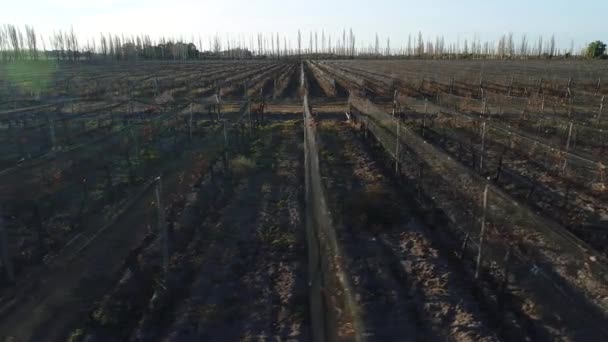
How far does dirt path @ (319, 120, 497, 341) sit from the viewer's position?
5484 millimetres

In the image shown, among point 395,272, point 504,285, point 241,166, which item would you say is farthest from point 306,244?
point 241,166

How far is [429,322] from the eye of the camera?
5.58m

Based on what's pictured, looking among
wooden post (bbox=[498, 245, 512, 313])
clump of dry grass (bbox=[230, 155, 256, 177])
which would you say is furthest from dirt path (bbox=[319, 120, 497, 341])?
clump of dry grass (bbox=[230, 155, 256, 177])

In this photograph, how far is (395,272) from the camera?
6836 millimetres

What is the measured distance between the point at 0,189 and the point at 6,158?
183 inches

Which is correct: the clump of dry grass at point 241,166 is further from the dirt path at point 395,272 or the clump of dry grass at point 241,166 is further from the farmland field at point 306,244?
the dirt path at point 395,272

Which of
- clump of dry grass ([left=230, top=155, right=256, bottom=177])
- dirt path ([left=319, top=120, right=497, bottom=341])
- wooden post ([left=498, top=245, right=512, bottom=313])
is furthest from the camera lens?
clump of dry grass ([left=230, top=155, right=256, bottom=177])

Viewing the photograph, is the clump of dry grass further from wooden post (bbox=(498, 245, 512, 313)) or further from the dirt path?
wooden post (bbox=(498, 245, 512, 313))

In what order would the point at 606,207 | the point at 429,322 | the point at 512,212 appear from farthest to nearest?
the point at 606,207, the point at 512,212, the point at 429,322

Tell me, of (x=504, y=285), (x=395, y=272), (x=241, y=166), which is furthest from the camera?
(x=241, y=166)

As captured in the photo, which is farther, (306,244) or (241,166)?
(241,166)

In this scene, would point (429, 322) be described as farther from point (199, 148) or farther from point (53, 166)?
point (199, 148)

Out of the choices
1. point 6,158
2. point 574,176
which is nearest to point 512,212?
point 574,176

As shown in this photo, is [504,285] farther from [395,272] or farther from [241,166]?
[241,166]
